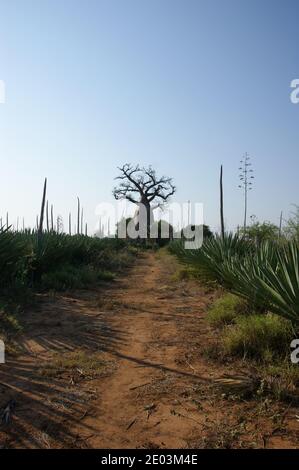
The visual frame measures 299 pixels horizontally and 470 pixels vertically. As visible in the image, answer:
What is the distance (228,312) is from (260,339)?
60.3 inches

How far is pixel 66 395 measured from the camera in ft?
12.1

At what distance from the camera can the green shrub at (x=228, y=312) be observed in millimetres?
6079

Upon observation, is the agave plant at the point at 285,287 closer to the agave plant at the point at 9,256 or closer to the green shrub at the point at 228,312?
the green shrub at the point at 228,312

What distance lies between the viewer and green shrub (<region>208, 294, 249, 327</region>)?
19.9ft

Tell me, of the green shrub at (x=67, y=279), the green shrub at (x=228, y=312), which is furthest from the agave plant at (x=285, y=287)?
the green shrub at (x=67, y=279)

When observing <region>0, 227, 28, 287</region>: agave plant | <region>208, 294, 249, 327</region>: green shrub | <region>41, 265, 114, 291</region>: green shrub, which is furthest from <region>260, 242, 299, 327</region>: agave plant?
<region>41, 265, 114, 291</region>: green shrub

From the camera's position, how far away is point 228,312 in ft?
20.2

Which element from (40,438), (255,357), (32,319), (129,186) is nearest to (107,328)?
(32,319)

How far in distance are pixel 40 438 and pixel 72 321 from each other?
368cm

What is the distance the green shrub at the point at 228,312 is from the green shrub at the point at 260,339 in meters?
0.99

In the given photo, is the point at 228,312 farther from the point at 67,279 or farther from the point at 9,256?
the point at 67,279

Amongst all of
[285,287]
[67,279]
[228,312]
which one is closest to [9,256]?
[67,279]

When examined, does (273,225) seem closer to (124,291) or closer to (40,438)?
(124,291)

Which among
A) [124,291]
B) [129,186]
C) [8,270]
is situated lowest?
[124,291]
